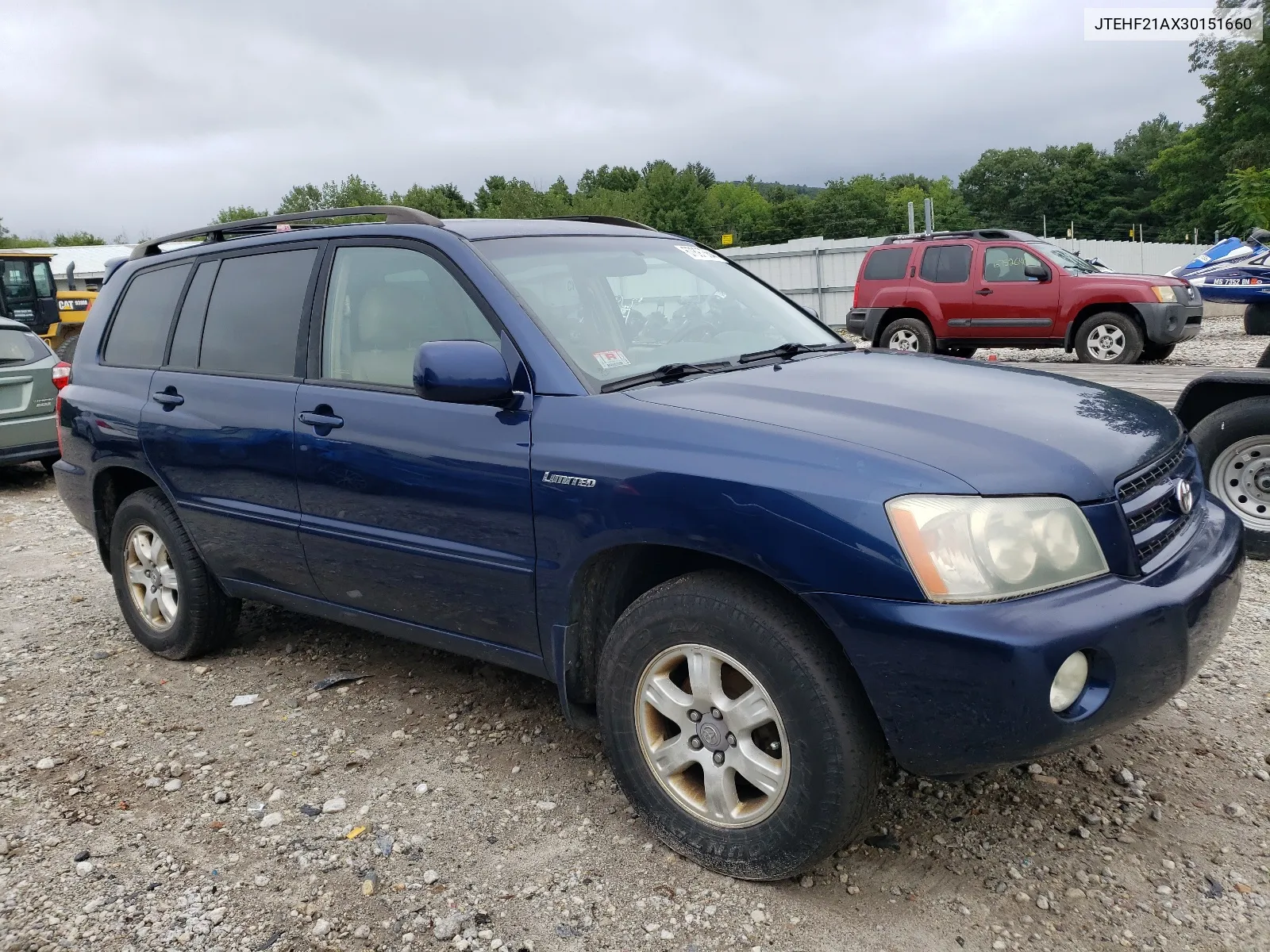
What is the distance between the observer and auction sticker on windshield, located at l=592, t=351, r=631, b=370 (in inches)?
120

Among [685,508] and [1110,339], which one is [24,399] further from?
[1110,339]

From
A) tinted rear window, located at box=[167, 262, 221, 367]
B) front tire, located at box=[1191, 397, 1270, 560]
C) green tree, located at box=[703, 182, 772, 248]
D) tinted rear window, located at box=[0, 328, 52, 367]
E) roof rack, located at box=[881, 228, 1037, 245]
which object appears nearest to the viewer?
tinted rear window, located at box=[167, 262, 221, 367]

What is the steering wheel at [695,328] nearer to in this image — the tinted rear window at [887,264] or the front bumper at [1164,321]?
the front bumper at [1164,321]

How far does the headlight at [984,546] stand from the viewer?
7.26ft

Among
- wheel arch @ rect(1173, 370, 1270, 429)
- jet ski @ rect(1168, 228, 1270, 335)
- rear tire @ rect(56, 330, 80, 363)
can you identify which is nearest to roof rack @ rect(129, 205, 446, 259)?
wheel arch @ rect(1173, 370, 1270, 429)

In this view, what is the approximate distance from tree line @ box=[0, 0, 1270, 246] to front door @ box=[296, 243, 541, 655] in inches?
2246

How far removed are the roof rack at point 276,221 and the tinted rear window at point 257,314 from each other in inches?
7.5

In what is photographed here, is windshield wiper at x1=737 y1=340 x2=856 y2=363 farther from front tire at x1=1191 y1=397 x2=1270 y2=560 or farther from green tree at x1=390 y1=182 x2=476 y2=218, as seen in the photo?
green tree at x1=390 y1=182 x2=476 y2=218

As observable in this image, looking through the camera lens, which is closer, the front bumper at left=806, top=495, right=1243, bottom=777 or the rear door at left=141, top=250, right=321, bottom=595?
the front bumper at left=806, top=495, right=1243, bottom=777

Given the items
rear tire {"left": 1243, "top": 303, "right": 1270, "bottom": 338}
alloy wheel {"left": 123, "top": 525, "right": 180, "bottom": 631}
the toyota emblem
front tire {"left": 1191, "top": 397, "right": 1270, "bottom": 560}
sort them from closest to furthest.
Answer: the toyota emblem, alloy wheel {"left": 123, "top": 525, "right": 180, "bottom": 631}, front tire {"left": 1191, "top": 397, "right": 1270, "bottom": 560}, rear tire {"left": 1243, "top": 303, "right": 1270, "bottom": 338}

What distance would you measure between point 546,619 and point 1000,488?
1.35 metres

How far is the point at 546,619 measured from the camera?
2945 mm

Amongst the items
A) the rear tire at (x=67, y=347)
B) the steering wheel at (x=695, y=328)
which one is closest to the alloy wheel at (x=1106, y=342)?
the steering wheel at (x=695, y=328)

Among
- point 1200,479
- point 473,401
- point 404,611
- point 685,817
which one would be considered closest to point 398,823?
point 404,611
